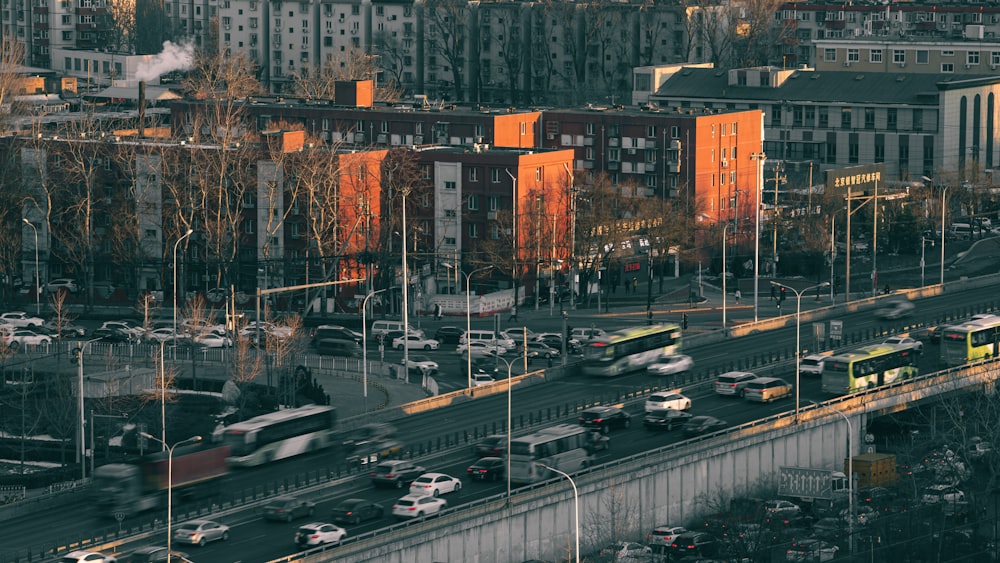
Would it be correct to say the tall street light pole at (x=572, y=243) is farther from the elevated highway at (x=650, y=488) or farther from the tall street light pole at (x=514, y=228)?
the elevated highway at (x=650, y=488)

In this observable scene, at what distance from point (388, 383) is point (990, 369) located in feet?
95.8

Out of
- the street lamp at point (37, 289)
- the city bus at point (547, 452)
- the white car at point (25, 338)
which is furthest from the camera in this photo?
the street lamp at point (37, 289)

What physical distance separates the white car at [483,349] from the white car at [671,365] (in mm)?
10594

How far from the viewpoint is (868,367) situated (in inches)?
3930

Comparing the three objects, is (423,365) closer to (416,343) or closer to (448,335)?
(416,343)

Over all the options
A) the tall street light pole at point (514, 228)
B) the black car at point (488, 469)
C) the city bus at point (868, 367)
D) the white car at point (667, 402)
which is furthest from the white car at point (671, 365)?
the tall street light pole at point (514, 228)

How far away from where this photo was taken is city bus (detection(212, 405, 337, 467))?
8550 centimetres

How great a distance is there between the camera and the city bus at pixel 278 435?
281 feet

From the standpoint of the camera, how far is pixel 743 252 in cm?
14112

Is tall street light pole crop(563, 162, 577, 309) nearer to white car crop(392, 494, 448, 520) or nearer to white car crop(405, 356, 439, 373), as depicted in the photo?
white car crop(405, 356, 439, 373)

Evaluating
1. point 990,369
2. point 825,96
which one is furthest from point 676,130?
point 990,369

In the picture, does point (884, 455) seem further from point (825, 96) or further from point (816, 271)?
point (825, 96)

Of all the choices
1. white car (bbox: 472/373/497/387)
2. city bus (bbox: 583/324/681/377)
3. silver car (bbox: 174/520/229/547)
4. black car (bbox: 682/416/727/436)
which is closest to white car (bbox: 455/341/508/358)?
white car (bbox: 472/373/497/387)

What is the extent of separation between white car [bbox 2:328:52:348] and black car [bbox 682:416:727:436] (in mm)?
42155
